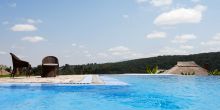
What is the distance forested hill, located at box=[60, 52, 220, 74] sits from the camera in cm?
3164

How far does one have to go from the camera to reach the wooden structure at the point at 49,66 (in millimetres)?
17438

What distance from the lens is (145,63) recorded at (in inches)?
1838

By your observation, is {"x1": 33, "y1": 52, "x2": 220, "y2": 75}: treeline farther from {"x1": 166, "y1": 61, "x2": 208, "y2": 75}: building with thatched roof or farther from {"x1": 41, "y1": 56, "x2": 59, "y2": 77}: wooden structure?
{"x1": 41, "y1": 56, "x2": 59, "y2": 77}: wooden structure

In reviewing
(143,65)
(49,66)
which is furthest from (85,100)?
(143,65)

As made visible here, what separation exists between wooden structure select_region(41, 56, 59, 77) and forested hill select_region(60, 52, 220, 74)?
1208cm

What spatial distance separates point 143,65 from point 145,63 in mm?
821

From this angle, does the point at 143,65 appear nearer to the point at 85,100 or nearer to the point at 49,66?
the point at 49,66

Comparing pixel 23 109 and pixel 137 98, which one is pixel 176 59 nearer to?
pixel 137 98

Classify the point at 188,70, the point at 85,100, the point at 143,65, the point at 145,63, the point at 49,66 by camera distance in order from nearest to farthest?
the point at 85,100 → the point at 49,66 → the point at 188,70 → the point at 143,65 → the point at 145,63

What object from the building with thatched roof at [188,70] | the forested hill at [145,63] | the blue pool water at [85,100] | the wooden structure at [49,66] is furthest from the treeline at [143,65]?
the blue pool water at [85,100]

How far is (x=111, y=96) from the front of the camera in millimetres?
10758

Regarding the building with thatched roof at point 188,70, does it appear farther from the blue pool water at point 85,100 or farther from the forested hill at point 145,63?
the blue pool water at point 85,100

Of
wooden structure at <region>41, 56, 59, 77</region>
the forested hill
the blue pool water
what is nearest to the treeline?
the forested hill

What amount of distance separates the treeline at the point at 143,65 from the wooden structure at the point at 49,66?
11.7 m
